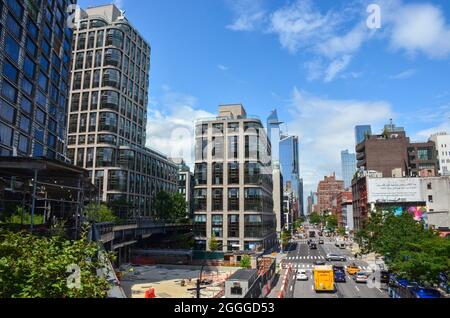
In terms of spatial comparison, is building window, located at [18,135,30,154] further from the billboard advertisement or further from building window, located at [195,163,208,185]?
the billboard advertisement

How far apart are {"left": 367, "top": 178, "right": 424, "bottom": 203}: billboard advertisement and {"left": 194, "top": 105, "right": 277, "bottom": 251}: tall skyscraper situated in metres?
31.6

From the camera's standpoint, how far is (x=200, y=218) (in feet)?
287

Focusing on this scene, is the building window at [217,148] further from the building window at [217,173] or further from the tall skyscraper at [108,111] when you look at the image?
the tall skyscraper at [108,111]

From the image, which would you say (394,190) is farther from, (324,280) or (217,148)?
(324,280)

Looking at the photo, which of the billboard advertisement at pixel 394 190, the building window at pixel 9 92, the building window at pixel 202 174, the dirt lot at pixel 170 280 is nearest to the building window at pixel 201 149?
the building window at pixel 202 174

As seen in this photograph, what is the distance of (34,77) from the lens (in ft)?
211

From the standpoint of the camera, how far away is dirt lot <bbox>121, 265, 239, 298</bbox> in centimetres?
4574

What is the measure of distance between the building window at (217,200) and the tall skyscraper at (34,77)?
1363 inches

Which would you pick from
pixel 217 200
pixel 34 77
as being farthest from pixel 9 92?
pixel 217 200

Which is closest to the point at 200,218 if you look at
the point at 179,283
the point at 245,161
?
the point at 245,161
